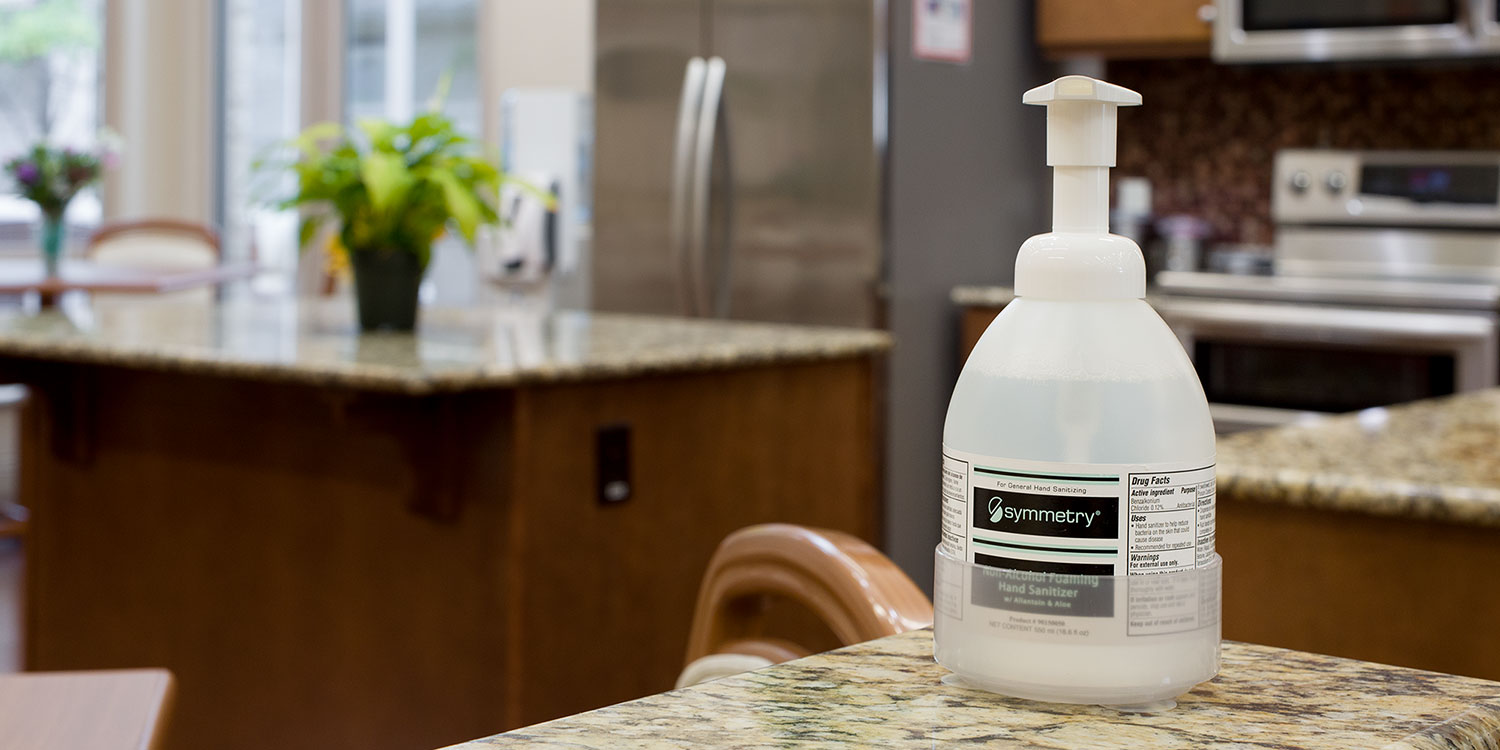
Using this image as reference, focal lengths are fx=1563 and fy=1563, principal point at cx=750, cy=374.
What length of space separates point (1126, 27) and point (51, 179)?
3078 millimetres

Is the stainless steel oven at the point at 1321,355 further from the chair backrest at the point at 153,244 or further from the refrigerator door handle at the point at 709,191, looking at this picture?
the chair backrest at the point at 153,244

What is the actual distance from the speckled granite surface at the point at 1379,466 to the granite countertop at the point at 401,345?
0.96 meters

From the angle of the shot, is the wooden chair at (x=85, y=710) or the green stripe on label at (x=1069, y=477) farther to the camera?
the wooden chair at (x=85, y=710)

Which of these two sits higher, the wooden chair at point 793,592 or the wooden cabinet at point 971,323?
the wooden cabinet at point 971,323

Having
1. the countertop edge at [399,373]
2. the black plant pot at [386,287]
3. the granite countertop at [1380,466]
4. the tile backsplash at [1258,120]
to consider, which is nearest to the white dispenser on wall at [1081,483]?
the granite countertop at [1380,466]

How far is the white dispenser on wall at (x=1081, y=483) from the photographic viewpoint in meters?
0.53

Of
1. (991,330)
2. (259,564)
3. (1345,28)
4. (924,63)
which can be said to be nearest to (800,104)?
(924,63)

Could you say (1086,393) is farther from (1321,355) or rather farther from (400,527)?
(1321,355)

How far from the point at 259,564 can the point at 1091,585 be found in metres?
1.99

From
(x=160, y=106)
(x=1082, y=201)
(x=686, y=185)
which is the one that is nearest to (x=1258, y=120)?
(x=686, y=185)

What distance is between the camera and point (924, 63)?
3428mm

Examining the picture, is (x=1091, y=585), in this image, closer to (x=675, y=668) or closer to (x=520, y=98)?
(x=675, y=668)

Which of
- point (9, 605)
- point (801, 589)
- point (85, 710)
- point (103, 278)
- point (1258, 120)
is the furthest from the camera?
point (103, 278)

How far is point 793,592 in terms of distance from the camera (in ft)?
2.78
